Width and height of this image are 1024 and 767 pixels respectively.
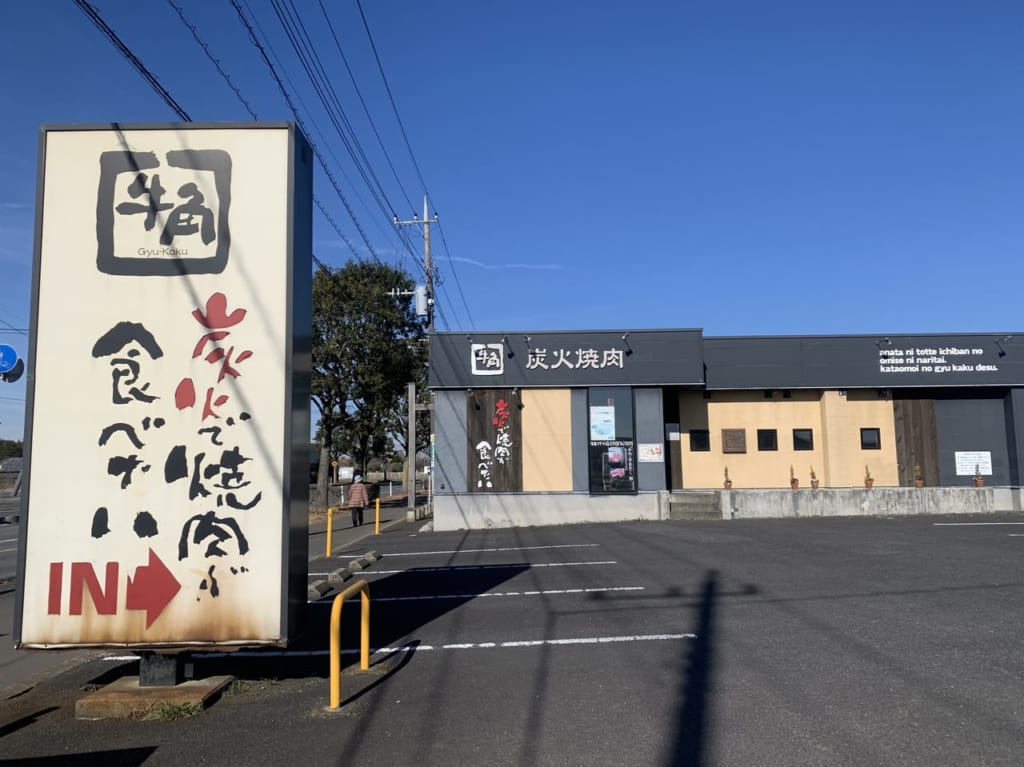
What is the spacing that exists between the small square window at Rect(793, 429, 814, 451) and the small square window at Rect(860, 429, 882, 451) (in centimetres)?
148

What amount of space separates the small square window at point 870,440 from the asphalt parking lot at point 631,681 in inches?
487

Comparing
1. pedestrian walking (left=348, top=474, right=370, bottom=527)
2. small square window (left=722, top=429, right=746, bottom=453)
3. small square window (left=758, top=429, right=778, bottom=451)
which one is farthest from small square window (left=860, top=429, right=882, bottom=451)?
pedestrian walking (left=348, top=474, right=370, bottom=527)

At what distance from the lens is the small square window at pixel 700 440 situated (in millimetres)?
23125

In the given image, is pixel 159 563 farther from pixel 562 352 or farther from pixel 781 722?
pixel 562 352

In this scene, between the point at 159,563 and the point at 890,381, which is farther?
the point at 890,381

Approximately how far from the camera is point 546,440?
2133 centimetres

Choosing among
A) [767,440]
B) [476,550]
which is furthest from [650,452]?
[476,550]

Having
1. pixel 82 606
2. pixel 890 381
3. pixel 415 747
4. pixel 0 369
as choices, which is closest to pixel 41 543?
pixel 82 606

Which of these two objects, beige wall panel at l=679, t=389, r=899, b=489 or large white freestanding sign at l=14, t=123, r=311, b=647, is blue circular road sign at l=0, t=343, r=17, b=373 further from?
beige wall panel at l=679, t=389, r=899, b=489

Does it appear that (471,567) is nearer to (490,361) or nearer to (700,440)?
(490,361)

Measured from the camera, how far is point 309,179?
6516 mm

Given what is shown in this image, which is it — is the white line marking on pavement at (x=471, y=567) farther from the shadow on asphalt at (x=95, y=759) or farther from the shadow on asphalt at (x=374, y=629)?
the shadow on asphalt at (x=95, y=759)

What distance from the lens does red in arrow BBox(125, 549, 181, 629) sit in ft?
18.1

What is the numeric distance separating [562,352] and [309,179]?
50.7 ft
